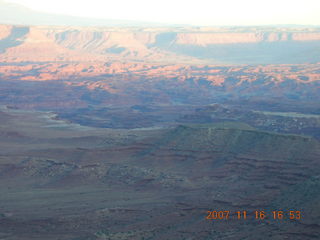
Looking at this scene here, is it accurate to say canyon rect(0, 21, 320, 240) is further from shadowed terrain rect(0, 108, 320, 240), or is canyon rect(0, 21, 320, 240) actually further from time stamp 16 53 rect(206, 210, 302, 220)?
time stamp 16 53 rect(206, 210, 302, 220)

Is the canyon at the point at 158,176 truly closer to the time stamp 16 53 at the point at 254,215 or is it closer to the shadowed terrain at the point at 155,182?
the shadowed terrain at the point at 155,182

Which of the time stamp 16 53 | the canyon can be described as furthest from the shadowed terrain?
the time stamp 16 53

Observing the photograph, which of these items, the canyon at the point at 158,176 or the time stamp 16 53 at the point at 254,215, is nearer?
the time stamp 16 53 at the point at 254,215

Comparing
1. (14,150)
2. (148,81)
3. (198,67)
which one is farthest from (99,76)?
(14,150)

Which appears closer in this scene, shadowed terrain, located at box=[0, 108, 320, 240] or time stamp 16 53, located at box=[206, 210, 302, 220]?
time stamp 16 53, located at box=[206, 210, 302, 220]

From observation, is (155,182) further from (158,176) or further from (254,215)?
(254,215)

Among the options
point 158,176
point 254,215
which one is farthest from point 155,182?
point 254,215

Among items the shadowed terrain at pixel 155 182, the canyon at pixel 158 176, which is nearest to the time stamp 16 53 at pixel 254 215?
the canyon at pixel 158 176

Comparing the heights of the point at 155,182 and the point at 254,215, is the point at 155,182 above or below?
below
